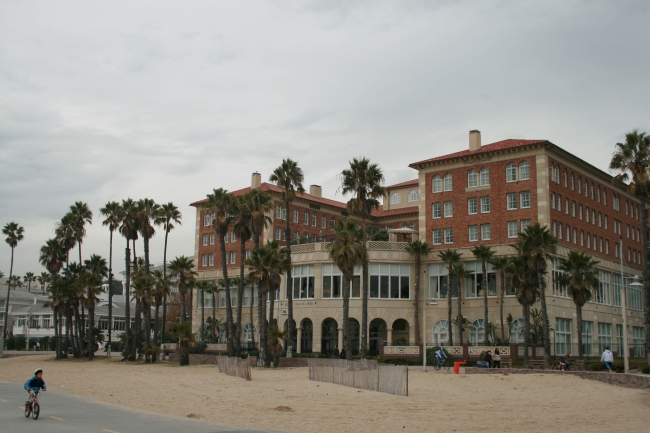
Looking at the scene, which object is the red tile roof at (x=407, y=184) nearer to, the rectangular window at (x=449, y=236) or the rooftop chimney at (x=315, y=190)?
the rooftop chimney at (x=315, y=190)

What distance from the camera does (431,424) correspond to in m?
20.4

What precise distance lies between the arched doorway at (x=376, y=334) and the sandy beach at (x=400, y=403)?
86.5ft

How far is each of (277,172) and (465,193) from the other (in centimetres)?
1838

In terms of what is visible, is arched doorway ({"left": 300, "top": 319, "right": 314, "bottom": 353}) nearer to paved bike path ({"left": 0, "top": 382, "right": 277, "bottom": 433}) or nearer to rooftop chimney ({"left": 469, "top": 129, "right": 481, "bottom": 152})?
rooftop chimney ({"left": 469, "top": 129, "right": 481, "bottom": 152})

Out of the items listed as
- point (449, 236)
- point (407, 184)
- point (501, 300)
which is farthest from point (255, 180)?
point (501, 300)

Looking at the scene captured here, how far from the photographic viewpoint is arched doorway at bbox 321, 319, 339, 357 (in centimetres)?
6819

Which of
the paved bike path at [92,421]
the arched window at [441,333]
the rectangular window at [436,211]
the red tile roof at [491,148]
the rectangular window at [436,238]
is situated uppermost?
the red tile roof at [491,148]

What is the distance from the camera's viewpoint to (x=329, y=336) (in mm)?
68562

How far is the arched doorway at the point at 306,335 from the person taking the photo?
228 ft

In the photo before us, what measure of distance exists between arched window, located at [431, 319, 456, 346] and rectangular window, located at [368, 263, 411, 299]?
387 cm

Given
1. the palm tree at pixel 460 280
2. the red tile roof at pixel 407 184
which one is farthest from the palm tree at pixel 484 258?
the red tile roof at pixel 407 184

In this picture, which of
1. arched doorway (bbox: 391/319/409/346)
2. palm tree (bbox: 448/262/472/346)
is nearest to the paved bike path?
palm tree (bbox: 448/262/472/346)

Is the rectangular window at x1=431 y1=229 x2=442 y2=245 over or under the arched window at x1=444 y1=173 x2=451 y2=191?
under

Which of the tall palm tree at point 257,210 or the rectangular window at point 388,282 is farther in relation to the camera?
the rectangular window at point 388,282
